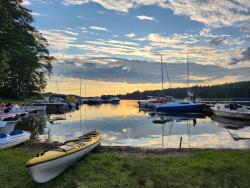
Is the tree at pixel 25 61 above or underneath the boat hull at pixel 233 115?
above

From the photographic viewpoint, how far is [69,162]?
12.9 meters

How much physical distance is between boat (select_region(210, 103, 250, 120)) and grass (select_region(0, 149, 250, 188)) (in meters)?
38.8

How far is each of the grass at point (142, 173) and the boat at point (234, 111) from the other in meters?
38.8

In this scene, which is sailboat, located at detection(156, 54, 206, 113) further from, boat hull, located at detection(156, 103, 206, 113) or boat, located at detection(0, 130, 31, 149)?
boat, located at detection(0, 130, 31, 149)

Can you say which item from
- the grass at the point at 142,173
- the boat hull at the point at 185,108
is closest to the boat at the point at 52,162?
the grass at the point at 142,173

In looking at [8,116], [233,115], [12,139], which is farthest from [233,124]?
[12,139]

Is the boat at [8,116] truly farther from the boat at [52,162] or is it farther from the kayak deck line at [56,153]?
the boat at [52,162]

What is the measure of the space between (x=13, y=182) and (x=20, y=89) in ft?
218

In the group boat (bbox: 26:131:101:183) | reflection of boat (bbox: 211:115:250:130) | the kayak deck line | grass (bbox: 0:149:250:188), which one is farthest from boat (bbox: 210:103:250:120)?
boat (bbox: 26:131:101:183)

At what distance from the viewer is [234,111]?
5397 cm

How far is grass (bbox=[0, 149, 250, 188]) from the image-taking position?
1124 cm

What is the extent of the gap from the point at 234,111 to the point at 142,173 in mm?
44681

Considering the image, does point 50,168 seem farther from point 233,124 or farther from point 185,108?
point 185,108

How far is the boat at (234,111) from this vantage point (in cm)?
5191
